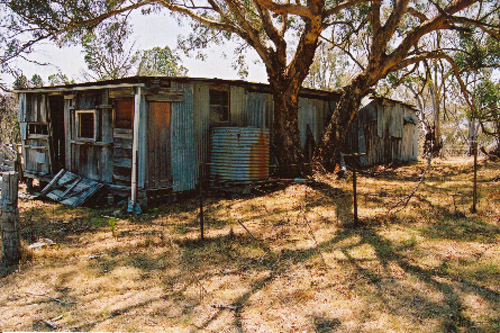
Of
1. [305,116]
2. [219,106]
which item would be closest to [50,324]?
[219,106]

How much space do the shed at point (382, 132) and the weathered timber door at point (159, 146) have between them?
29.1 ft

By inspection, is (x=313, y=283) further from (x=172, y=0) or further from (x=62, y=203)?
(x=172, y=0)

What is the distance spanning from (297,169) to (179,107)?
4.06 m

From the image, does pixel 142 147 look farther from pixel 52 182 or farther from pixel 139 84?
pixel 52 182

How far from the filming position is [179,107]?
33.4ft

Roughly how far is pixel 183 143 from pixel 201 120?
3.01 ft

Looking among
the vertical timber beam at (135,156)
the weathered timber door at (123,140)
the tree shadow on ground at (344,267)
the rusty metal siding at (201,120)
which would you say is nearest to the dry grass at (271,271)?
the tree shadow on ground at (344,267)

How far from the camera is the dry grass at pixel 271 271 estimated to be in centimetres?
411

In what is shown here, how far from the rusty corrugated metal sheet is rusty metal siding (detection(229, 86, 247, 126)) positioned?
1035 mm

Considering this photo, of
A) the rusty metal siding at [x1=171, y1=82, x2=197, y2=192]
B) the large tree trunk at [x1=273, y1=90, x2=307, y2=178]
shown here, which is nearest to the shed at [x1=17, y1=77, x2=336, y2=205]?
the rusty metal siding at [x1=171, y1=82, x2=197, y2=192]

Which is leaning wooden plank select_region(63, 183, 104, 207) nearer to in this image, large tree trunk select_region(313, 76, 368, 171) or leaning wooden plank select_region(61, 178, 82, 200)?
leaning wooden plank select_region(61, 178, 82, 200)

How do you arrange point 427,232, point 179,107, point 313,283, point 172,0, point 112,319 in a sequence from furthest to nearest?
point 172,0 → point 179,107 → point 427,232 → point 313,283 → point 112,319

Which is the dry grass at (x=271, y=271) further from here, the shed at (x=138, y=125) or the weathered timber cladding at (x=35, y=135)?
the weathered timber cladding at (x=35, y=135)

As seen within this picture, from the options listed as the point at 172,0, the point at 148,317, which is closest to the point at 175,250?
the point at 148,317
